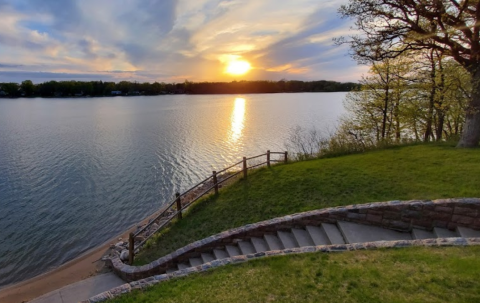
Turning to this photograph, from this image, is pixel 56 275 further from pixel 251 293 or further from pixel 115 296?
pixel 251 293

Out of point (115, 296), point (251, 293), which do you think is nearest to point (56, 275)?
point (115, 296)

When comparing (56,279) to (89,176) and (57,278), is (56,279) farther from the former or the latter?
(89,176)

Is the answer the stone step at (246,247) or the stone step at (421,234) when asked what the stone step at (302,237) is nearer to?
the stone step at (246,247)

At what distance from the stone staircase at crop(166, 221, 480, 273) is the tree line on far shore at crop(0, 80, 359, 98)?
3845 inches

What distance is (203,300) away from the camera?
462cm

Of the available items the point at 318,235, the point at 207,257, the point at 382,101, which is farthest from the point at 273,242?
the point at 382,101

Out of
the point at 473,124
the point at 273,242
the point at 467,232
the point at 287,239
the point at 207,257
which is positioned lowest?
the point at 207,257

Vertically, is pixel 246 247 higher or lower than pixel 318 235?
lower

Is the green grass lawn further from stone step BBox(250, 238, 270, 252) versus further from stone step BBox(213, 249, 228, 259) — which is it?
stone step BBox(213, 249, 228, 259)

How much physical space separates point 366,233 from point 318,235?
43.6 inches

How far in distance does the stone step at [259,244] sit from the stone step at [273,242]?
114 mm

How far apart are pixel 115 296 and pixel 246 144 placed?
23194 mm

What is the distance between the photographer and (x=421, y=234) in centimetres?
610

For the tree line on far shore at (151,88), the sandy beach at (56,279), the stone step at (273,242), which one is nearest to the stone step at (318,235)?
the stone step at (273,242)
